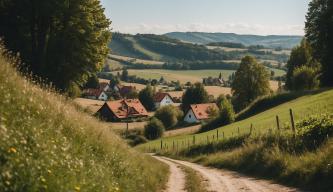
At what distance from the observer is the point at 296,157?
21188 mm

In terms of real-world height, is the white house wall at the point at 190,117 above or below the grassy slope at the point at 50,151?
below

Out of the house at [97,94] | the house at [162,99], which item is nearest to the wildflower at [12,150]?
the house at [162,99]

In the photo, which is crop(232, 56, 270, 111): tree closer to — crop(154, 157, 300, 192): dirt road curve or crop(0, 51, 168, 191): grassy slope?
crop(154, 157, 300, 192): dirt road curve

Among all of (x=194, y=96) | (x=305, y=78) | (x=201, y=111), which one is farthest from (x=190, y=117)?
(x=305, y=78)

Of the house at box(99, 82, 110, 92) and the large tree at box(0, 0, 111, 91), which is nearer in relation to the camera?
the large tree at box(0, 0, 111, 91)

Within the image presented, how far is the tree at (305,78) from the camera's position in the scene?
280 ft

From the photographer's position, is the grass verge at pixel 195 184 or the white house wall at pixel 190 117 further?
the white house wall at pixel 190 117

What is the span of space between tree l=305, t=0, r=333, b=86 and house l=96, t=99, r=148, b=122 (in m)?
58.8

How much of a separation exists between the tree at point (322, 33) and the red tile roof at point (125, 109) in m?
59.4

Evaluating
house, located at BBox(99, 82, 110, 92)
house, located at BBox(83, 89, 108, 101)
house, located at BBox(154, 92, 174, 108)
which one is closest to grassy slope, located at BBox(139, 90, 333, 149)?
house, located at BBox(154, 92, 174, 108)

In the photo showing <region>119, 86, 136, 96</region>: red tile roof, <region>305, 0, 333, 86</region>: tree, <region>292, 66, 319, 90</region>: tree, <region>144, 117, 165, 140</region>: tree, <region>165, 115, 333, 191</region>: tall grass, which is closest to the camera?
<region>165, 115, 333, 191</region>: tall grass

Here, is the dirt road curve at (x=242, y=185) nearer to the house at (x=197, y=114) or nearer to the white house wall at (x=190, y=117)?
the house at (x=197, y=114)

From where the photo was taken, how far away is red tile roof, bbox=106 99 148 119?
120062 millimetres

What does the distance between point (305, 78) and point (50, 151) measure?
265ft
